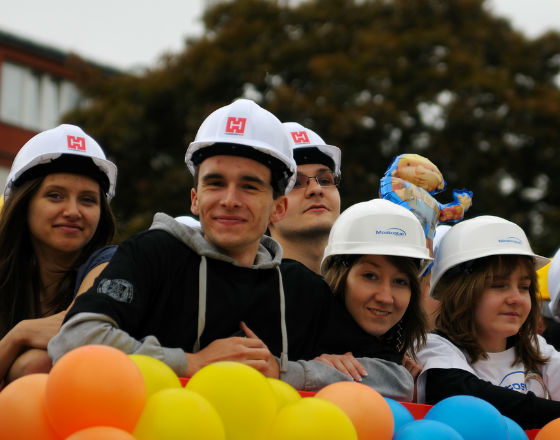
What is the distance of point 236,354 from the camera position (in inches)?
143

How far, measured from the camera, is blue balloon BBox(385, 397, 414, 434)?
357 cm

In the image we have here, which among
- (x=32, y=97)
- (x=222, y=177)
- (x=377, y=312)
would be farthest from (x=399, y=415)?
(x=32, y=97)

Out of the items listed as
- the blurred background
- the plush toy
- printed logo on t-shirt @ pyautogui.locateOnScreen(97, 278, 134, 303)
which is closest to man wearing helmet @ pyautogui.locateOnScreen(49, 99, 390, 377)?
printed logo on t-shirt @ pyautogui.locateOnScreen(97, 278, 134, 303)

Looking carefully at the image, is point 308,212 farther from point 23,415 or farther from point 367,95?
point 367,95

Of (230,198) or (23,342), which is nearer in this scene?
(230,198)

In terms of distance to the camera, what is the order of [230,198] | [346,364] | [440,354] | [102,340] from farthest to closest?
[440,354]
[346,364]
[230,198]
[102,340]

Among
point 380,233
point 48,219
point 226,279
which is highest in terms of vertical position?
point 48,219

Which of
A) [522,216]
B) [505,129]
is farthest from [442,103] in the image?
[522,216]

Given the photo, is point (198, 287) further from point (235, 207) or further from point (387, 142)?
point (387, 142)

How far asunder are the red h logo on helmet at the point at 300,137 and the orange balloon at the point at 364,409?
2.74 meters

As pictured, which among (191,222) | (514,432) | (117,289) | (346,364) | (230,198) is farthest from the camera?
(191,222)

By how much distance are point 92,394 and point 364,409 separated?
108cm

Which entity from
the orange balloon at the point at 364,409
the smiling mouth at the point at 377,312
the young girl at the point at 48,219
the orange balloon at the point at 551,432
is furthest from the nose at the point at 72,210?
the orange balloon at the point at 551,432

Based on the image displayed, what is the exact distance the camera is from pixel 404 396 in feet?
13.6
